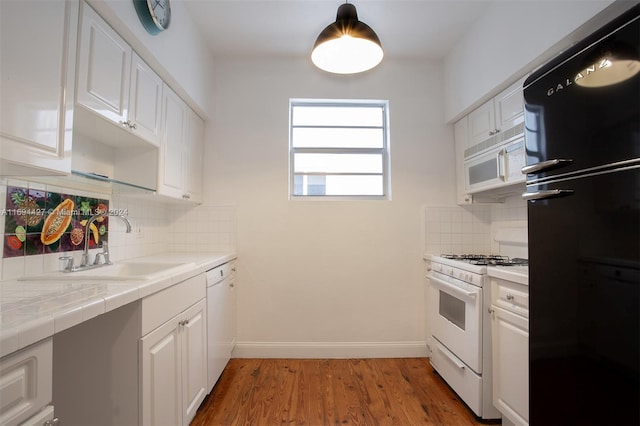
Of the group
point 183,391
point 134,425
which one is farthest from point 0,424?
point 183,391

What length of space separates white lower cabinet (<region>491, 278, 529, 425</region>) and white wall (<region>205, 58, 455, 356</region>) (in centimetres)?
96

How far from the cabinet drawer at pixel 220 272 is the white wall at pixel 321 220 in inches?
6.2

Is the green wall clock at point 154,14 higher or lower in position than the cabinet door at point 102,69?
higher

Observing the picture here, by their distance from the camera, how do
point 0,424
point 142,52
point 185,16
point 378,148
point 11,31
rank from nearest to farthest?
point 0,424, point 11,31, point 142,52, point 185,16, point 378,148

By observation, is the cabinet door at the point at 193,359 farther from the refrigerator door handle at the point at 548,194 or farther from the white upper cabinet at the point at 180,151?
the refrigerator door handle at the point at 548,194

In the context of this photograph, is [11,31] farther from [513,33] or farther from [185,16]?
[513,33]

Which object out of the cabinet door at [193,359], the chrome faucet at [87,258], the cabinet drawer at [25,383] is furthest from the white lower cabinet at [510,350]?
the chrome faucet at [87,258]

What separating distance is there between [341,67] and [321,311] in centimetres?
206

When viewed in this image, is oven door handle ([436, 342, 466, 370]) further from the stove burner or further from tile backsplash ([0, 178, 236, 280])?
tile backsplash ([0, 178, 236, 280])

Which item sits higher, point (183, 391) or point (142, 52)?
point (142, 52)

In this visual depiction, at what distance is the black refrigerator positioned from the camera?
839 millimetres

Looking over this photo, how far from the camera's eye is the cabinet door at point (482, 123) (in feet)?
7.14

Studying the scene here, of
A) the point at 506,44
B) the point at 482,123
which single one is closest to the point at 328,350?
the point at 482,123

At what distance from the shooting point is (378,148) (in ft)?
9.56
